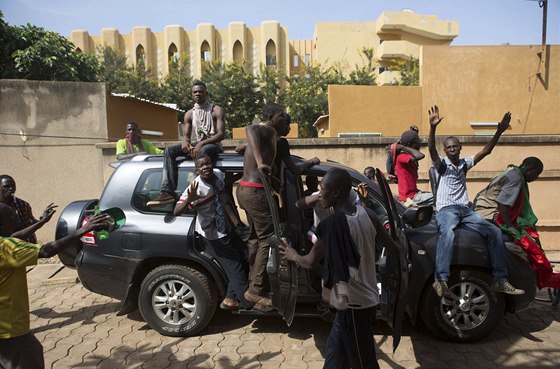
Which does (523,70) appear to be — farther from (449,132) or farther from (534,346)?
(534,346)

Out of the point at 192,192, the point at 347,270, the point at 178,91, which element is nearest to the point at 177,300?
the point at 192,192

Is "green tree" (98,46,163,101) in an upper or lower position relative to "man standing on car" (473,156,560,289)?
upper

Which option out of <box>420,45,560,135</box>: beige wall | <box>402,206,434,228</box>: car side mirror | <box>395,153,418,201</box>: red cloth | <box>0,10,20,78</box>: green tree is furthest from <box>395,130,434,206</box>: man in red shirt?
<box>0,10,20,78</box>: green tree

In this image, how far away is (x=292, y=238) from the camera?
3.72 metres

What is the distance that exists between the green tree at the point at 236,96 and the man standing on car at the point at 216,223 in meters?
23.8

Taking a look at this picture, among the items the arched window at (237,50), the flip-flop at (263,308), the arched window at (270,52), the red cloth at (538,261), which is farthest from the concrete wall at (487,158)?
the arched window at (237,50)

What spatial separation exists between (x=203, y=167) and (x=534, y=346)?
3.49 m

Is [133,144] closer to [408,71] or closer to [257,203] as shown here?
[257,203]

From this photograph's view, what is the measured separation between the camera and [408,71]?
101 feet

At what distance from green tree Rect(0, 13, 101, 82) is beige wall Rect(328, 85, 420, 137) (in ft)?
29.9

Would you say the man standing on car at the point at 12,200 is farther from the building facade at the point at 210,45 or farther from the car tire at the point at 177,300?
the building facade at the point at 210,45

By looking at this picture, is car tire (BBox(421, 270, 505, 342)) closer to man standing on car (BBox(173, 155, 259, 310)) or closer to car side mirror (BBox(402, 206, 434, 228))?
car side mirror (BBox(402, 206, 434, 228))

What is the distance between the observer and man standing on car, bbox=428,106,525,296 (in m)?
3.81

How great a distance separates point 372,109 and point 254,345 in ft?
36.2
